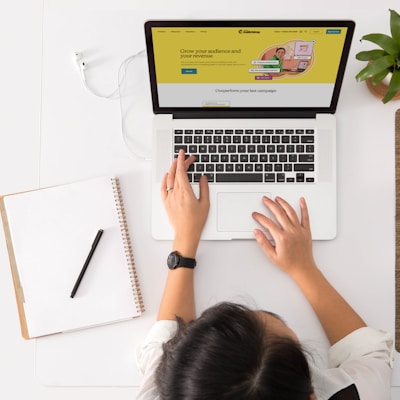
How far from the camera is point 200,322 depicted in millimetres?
784

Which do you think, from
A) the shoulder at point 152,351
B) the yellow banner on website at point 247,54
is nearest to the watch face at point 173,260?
the shoulder at point 152,351

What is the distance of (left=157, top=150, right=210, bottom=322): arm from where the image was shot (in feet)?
3.18

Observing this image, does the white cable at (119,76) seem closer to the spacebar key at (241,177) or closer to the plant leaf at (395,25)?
the spacebar key at (241,177)

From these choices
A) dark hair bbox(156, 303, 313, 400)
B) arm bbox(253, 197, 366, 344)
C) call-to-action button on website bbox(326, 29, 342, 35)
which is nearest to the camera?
dark hair bbox(156, 303, 313, 400)

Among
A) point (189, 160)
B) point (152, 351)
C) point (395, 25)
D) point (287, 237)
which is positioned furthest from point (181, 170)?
point (395, 25)

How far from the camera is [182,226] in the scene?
3.24 ft

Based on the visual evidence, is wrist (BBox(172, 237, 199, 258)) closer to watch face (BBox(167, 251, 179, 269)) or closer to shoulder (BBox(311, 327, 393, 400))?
watch face (BBox(167, 251, 179, 269))

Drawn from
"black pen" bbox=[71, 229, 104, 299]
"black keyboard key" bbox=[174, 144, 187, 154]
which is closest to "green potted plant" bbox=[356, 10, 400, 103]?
"black keyboard key" bbox=[174, 144, 187, 154]

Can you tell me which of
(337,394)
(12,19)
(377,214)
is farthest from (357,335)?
(12,19)

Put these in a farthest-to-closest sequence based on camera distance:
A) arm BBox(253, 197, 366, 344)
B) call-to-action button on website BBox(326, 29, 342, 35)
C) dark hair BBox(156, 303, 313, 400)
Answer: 1. arm BBox(253, 197, 366, 344)
2. call-to-action button on website BBox(326, 29, 342, 35)
3. dark hair BBox(156, 303, 313, 400)

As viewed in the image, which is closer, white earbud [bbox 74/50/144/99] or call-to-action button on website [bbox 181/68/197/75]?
call-to-action button on website [bbox 181/68/197/75]

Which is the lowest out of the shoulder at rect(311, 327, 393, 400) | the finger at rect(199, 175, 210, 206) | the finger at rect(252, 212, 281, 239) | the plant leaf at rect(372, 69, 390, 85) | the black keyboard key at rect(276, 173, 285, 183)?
the shoulder at rect(311, 327, 393, 400)

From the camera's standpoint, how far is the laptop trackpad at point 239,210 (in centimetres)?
100

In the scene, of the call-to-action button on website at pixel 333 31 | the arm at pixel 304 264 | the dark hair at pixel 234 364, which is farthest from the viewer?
the arm at pixel 304 264
